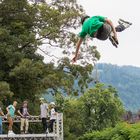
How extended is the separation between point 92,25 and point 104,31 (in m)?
0.26

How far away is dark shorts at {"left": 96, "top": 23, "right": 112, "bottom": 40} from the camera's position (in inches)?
352

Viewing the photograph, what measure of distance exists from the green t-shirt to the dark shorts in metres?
0.09

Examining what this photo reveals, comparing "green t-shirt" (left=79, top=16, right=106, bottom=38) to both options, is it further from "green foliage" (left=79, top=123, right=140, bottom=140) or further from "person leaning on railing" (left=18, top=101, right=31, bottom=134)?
"person leaning on railing" (left=18, top=101, right=31, bottom=134)

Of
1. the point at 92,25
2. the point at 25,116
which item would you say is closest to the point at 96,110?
the point at 25,116

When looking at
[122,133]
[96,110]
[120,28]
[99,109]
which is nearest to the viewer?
[120,28]

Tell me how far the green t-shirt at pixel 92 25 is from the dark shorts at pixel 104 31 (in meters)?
0.09

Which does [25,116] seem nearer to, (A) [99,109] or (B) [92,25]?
(B) [92,25]

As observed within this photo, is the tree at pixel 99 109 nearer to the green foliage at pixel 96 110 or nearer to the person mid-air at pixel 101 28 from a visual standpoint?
the green foliage at pixel 96 110

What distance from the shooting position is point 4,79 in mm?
30703

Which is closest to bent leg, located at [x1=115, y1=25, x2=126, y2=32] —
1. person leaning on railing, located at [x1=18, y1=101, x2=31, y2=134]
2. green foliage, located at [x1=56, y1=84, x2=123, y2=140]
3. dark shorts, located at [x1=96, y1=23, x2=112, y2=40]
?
dark shorts, located at [x1=96, y1=23, x2=112, y2=40]

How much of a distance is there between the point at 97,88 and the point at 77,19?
927cm

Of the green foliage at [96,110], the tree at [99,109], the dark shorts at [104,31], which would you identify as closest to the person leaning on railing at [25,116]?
the dark shorts at [104,31]

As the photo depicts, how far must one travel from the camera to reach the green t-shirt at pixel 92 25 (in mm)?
8859

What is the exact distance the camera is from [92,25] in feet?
29.0
